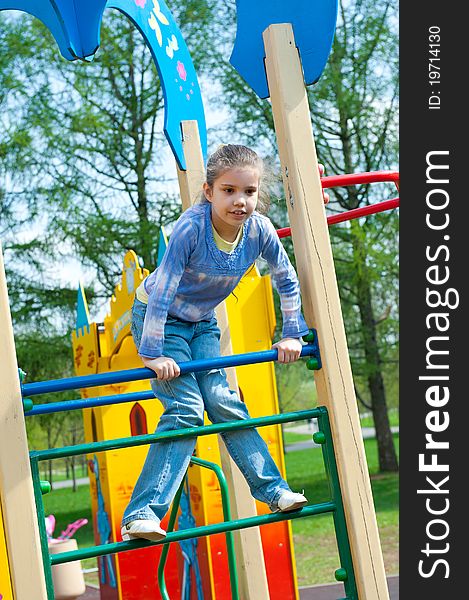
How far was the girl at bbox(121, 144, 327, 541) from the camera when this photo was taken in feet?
10.2

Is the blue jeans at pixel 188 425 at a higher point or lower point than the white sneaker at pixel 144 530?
higher

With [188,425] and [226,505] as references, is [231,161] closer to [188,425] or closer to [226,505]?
[188,425]

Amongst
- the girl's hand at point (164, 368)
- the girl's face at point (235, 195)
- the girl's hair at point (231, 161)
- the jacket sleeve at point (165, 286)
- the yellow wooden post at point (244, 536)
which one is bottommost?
the yellow wooden post at point (244, 536)

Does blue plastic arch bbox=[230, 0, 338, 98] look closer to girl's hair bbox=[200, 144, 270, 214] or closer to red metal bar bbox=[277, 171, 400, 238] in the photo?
girl's hair bbox=[200, 144, 270, 214]

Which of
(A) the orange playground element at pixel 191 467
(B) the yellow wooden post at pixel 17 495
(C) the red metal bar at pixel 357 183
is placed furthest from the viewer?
(A) the orange playground element at pixel 191 467

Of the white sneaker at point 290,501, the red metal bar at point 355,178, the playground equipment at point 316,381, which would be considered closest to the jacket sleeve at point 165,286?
the playground equipment at point 316,381

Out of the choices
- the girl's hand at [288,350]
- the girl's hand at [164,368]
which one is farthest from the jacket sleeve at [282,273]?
the girl's hand at [164,368]

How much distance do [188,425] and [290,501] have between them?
1.34 feet

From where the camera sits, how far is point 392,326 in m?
16.6

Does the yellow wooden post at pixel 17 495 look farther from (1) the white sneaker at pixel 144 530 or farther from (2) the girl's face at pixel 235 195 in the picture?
(2) the girl's face at pixel 235 195

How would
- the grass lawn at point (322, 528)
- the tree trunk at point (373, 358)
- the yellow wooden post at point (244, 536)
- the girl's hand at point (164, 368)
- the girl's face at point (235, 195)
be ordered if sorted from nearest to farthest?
the girl's hand at point (164, 368) → the girl's face at point (235, 195) → the yellow wooden post at point (244, 536) → the grass lawn at point (322, 528) → the tree trunk at point (373, 358)

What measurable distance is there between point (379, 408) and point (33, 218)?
21.1ft

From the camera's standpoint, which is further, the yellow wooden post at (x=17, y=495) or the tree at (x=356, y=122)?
the tree at (x=356, y=122)

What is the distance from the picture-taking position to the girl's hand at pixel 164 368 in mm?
3078
